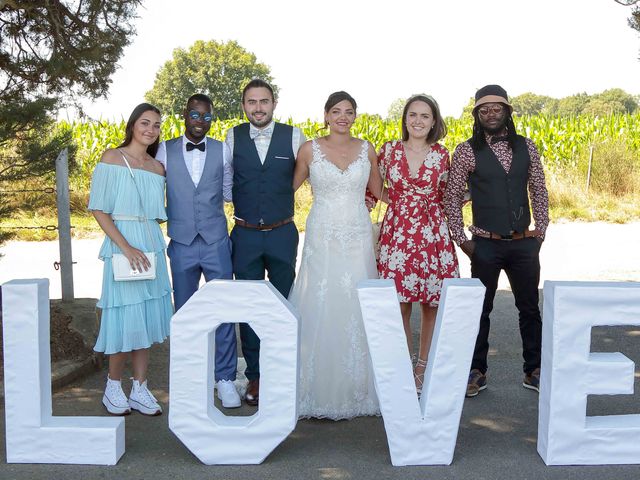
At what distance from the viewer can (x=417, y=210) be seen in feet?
16.0

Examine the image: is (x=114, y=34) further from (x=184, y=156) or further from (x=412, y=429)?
(x=412, y=429)

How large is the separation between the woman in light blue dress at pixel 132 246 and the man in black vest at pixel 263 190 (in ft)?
1.69

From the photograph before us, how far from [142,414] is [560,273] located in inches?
259

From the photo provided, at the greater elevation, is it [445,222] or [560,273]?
[445,222]

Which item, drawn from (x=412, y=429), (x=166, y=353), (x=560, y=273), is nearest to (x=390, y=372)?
(x=412, y=429)

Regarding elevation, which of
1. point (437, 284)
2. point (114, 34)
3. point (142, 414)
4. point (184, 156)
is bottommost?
point (142, 414)

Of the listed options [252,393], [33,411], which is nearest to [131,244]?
[33,411]

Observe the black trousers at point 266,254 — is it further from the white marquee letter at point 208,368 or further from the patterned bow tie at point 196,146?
the white marquee letter at point 208,368

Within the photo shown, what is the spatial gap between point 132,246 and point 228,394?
1.23 meters

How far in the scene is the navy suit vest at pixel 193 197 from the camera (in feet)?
15.7

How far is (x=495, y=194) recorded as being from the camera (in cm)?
495

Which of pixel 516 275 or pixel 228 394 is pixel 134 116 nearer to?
pixel 228 394

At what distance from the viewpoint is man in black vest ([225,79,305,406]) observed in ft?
15.8

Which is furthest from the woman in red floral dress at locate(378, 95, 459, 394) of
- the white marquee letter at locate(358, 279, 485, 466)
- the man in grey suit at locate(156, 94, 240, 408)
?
the man in grey suit at locate(156, 94, 240, 408)
